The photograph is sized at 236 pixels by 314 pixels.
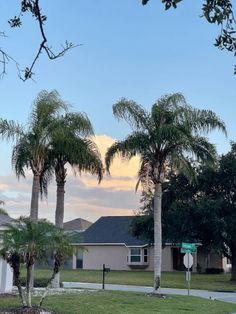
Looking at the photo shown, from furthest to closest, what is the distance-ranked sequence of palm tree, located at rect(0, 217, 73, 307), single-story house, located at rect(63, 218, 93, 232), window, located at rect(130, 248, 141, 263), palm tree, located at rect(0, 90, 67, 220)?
single-story house, located at rect(63, 218, 93, 232) < window, located at rect(130, 248, 141, 263) < palm tree, located at rect(0, 90, 67, 220) < palm tree, located at rect(0, 217, 73, 307)

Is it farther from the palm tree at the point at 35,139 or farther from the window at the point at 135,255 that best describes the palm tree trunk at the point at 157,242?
the window at the point at 135,255

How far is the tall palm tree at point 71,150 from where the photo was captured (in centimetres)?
2416

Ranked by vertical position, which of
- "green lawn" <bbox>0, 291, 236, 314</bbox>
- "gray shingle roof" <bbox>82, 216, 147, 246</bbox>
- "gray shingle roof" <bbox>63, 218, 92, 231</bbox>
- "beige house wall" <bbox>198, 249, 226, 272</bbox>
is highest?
Answer: "gray shingle roof" <bbox>63, 218, 92, 231</bbox>

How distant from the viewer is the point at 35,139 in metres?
23.8

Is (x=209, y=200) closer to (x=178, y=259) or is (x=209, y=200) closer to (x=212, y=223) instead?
(x=212, y=223)

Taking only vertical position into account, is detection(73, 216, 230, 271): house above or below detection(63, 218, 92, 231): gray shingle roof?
below

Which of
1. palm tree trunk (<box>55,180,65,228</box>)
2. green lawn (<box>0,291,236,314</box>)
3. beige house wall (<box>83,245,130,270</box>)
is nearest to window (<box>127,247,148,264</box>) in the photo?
beige house wall (<box>83,245,130,270</box>)

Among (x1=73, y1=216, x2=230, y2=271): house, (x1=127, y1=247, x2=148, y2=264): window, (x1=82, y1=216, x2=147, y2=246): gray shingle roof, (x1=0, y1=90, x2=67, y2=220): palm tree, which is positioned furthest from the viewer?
(x1=82, y1=216, x2=147, y2=246): gray shingle roof

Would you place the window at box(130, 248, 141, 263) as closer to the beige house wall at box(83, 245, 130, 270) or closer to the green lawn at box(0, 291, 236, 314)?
the beige house wall at box(83, 245, 130, 270)

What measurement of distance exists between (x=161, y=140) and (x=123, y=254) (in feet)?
116

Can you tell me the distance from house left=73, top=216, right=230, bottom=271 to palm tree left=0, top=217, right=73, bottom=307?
40.4 metres

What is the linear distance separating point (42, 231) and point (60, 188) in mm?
11711

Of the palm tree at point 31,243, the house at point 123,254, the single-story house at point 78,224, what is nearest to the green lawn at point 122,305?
the palm tree at point 31,243

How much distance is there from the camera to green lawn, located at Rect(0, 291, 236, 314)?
1672cm
